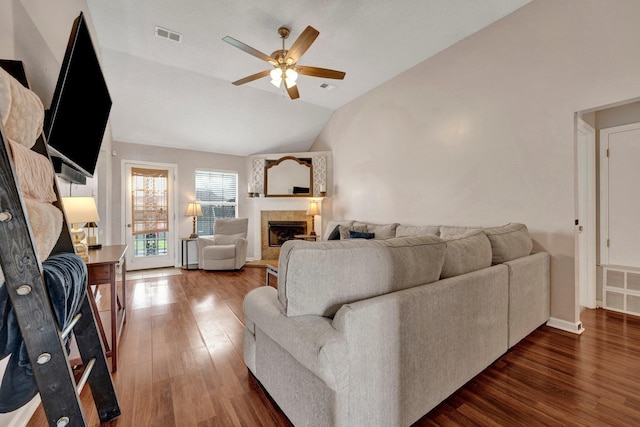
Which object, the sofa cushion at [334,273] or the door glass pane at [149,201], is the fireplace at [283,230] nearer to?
the door glass pane at [149,201]

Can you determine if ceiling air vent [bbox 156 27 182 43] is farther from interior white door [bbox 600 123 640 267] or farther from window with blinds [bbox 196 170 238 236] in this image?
interior white door [bbox 600 123 640 267]

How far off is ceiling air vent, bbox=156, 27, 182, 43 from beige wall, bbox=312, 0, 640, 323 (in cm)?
303

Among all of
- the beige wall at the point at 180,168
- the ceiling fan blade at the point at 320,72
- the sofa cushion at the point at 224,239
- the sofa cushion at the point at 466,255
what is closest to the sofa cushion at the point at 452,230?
the sofa cushion at the point at 466,255

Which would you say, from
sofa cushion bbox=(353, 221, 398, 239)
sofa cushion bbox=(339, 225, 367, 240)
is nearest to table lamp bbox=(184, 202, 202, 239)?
sofa cushion bbox=(339, 225, 367, 240)

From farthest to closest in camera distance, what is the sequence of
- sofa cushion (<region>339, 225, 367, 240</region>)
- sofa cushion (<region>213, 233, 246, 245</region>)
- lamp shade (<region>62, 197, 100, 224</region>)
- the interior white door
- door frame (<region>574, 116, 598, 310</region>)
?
1. sofa cushion (<region>213, 233, 246, 245</region>)
2. sofa cushion (<region>339, 225, 367, 240</region>)
3. door frame (<region>574, 116, 598, 310</region>)
4. the interior white door
5. lamp shade (<region>62, 197, 100, 224</region>)

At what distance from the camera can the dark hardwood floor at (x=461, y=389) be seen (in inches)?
57.8

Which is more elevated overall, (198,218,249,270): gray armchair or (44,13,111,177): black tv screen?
(44,13,111,177): black tv screen

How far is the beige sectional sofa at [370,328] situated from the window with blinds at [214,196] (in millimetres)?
4673

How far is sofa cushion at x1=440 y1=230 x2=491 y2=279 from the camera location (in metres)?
1.66

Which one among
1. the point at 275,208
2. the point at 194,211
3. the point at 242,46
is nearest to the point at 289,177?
the point at 275,208

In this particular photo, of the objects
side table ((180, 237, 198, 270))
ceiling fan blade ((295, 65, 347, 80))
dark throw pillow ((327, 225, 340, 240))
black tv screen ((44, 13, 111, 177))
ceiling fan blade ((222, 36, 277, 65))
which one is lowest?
side table ((180, 237, 198, 270))

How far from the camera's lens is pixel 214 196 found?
6.00m

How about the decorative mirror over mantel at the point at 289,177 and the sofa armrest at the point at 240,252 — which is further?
the decorative mirror over mantel at the point at 289,177

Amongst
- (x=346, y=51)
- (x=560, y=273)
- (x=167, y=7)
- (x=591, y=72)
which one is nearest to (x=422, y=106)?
(x=346, y=51)
